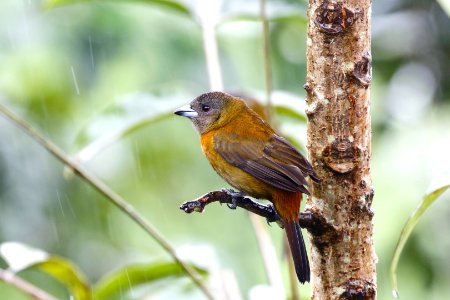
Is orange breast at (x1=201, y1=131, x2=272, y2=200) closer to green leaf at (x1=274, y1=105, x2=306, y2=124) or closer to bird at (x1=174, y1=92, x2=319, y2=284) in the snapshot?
bird at (x1=174, y1=92, x2=319, y2=284)

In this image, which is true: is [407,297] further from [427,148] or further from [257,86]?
[257,86]

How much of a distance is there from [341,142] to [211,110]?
183 centimetres

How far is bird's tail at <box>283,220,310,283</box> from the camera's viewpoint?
7.27 ft

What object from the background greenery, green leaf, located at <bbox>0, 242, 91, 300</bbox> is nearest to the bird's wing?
green leaf, located at <bbox>0, 242, 91, 300</bbox>

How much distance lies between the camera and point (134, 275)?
276 cm

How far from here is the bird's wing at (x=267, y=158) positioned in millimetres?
2500

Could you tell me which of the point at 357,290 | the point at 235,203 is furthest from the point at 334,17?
the point at 357,290

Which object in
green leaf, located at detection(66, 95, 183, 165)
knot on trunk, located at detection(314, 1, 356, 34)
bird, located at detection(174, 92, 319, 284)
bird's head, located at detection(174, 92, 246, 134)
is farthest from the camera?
bird's head, located at detection(174, 92, 246, 134)

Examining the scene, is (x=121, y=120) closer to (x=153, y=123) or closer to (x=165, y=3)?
(x=165, y=3)

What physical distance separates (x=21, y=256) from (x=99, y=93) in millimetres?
2373

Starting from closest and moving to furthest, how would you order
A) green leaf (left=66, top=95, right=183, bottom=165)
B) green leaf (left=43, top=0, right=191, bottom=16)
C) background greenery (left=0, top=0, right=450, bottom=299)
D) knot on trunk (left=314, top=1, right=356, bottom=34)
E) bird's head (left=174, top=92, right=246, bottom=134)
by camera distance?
knot on trunk (left=314, top=1, right=356, bottom=34) < green leaf (left=66, top=95, right=183, bottom=165) < green leaf (left=43, top=0, right=191, bottom=16) < bird's head (left=174, top=92, right=246, bottom=134) < background greenery (left=0, top=0, right=450, bottom=299)

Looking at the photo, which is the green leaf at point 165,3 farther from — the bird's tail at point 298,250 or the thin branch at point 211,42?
the bird's tail at point 298,250

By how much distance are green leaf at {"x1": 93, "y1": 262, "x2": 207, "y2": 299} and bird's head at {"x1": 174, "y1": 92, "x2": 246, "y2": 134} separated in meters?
0.85

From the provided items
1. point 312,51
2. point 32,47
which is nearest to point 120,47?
point 32,47
